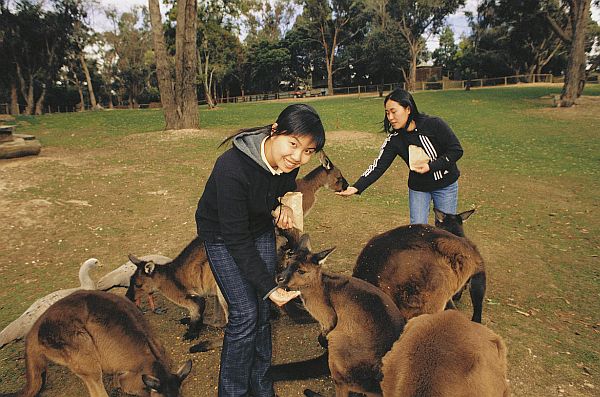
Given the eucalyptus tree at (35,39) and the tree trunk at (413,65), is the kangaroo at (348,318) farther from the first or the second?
the tree trunk at (413,65)

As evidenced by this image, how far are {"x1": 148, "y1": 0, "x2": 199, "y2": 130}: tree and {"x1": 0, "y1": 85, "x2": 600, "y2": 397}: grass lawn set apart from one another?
108 centimetres

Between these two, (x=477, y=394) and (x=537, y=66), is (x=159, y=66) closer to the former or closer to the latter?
(x=477, y=394)

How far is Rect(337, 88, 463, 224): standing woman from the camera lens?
3.76m

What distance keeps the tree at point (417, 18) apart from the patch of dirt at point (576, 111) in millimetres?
22400

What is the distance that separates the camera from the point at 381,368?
2.20m

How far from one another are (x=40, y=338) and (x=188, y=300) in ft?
3.97

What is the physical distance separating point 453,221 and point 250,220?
212 cm

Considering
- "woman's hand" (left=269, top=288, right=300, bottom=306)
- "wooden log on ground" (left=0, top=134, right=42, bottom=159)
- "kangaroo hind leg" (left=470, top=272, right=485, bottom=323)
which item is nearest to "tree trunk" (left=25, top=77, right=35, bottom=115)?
"wooden log on ground" (left=0, top=134, right=42, bottom=159)

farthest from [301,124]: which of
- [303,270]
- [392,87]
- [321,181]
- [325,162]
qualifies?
[392,87]

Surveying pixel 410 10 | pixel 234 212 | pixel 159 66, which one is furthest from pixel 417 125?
pixel 410 10

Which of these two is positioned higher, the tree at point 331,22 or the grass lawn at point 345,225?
the tree at point 331,22

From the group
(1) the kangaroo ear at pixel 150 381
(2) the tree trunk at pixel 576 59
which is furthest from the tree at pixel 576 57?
(1) the kangaroo ear at pixel 150 381

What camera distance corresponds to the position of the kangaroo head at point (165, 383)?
7.78ft

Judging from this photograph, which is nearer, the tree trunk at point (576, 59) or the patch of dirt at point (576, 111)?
the patch of dirt at point (576, 111)
